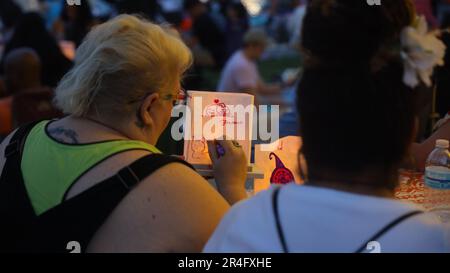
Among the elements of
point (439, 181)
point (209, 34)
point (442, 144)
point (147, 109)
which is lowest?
point (209, 34)

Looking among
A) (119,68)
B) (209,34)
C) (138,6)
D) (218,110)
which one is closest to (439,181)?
(218,110)

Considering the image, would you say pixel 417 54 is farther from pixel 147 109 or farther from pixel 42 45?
pixel 42 45

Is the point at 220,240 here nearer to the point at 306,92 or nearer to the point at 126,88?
the point at 306,92

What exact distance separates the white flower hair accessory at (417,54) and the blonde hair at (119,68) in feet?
2.30

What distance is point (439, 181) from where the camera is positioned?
A: 2.07 metres

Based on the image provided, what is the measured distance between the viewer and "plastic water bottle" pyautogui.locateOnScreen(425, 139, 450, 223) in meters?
2.01

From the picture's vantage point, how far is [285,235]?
113 centimetres

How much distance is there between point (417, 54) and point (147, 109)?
30.3 inches

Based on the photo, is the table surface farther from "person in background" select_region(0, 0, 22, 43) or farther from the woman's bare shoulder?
"person in background" select_region(0, 0, 22, 43)

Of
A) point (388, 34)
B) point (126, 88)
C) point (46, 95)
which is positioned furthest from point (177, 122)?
point (46, 95)

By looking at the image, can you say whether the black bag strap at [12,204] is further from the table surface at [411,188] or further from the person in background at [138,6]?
the person in background at [138,6]

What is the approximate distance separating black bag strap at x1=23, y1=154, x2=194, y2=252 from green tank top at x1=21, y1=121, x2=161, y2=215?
39 millimetres

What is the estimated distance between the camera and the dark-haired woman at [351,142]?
1114 mm

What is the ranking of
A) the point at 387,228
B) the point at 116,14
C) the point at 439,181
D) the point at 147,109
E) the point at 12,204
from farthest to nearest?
the point at 116,14
the point at 439,181
the point at 147,109
the point at 12,204
the point at 387,228
